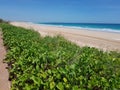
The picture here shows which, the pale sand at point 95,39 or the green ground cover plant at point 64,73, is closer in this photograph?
the green ground cover plant at point 64,73

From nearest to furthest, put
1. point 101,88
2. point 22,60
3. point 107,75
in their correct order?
point 101,88
point 107,75
point 22,60

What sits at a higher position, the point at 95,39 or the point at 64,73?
the point at 64,73

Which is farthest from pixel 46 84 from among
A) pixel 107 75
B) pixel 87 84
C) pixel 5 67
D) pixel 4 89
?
pixel 5 67

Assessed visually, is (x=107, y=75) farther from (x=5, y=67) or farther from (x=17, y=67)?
(x=5, y=67)

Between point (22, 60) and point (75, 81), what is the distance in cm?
265

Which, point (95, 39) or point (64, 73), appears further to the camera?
point (95, 39)

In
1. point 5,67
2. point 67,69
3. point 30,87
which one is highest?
point 67,69

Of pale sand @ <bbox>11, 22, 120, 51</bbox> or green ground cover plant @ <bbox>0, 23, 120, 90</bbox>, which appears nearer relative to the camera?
green ground cover plant @ <bbox>0, 23, 120, 90</bbox>

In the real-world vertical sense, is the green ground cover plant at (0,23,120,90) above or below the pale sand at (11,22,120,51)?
above

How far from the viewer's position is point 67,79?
4852 millimetres

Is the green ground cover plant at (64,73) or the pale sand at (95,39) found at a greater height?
the green ground cover plant at (64,73)

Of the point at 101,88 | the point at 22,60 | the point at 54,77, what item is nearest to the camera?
the point at 101,88

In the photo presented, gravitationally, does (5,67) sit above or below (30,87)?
below

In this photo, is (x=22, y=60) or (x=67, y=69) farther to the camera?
(x=22, y=60)
